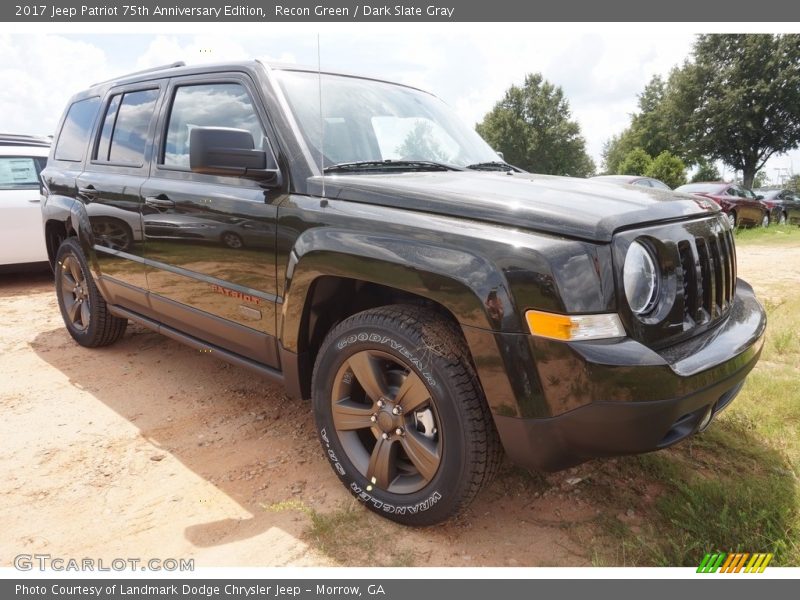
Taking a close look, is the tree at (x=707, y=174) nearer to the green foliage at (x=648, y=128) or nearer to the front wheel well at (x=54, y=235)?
the green foliage at (x=648, y=128)

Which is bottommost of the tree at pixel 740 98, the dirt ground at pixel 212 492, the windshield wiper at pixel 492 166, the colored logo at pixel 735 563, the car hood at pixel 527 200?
the dirt ground at pixel 212 492

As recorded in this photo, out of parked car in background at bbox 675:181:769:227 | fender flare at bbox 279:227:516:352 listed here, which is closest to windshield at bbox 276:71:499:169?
fender flare at bbox 279:227:516:352

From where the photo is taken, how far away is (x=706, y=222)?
2.36m

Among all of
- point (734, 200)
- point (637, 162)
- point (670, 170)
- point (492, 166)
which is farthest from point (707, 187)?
point (637, 162)

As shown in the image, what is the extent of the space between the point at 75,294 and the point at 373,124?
126 inches

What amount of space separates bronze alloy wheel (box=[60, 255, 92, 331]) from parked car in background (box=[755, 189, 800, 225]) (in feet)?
64.3

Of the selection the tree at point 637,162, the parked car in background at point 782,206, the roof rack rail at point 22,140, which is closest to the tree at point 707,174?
the tree at point 637,162

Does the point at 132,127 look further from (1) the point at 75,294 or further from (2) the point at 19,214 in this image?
(2) the point at 19,214

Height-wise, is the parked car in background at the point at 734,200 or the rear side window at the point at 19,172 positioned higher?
the rear side window at the point at 19,172

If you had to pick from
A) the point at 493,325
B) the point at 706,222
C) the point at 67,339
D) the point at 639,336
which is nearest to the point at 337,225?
the point at 493,325

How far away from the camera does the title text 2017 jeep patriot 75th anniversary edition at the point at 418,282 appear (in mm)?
1866

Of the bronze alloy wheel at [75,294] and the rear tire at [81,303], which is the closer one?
the rear tire at [81,303]

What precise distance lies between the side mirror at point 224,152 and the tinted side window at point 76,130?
234 centimetres

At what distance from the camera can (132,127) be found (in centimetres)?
373
